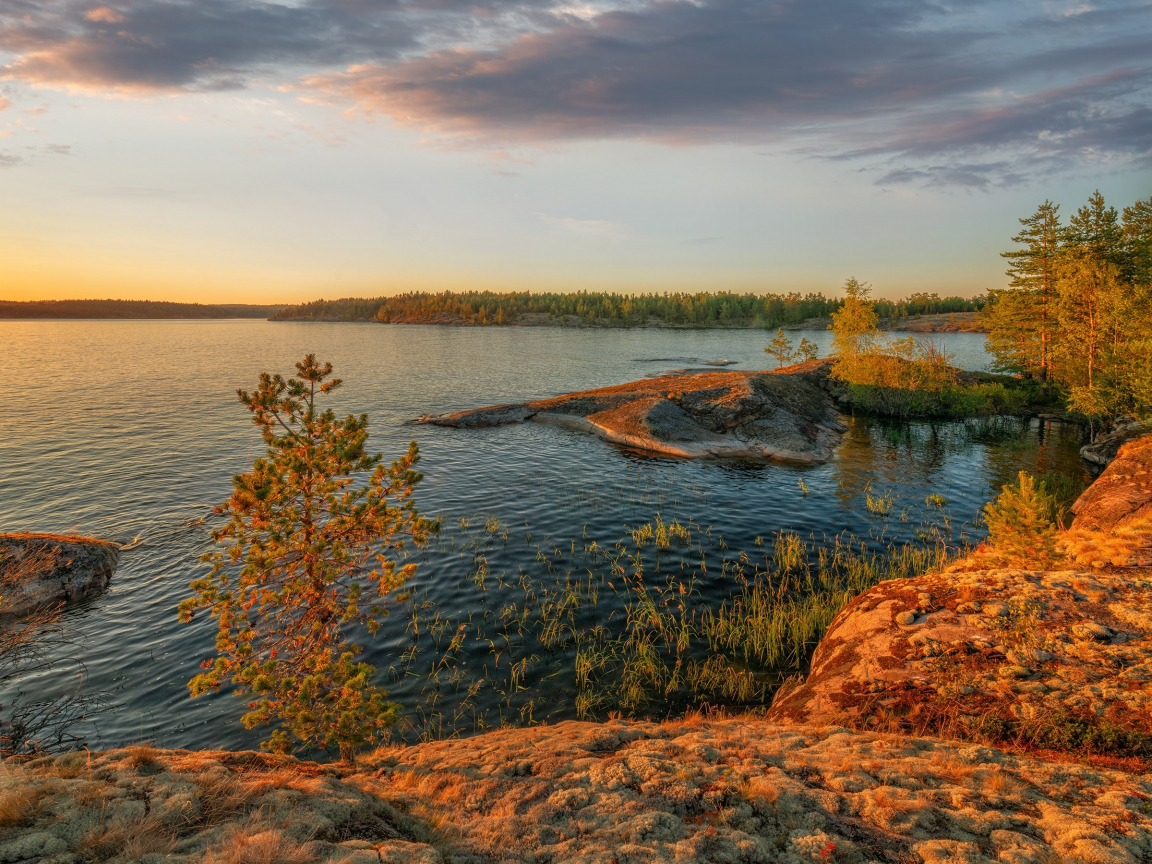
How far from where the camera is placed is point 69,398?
4644cm

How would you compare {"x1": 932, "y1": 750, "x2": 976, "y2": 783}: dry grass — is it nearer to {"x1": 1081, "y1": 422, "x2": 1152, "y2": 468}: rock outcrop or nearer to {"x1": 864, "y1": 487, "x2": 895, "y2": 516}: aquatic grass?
{"x1": 864, "y1": 487, "x2": 895, "y2": 516}: aquatic grass

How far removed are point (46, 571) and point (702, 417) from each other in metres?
31.4

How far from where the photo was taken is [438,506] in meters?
22.6

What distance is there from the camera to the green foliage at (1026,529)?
39.4 feet

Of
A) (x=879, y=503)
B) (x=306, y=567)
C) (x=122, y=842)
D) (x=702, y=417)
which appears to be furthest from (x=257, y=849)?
(x=702, y=417)

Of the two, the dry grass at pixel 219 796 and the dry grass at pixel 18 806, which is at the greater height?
the dry grass at pixel 18 806

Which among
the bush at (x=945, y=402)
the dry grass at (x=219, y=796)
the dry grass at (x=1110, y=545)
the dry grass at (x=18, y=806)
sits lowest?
the dry grass at (x=219, y=796)

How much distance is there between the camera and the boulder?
14.5 m

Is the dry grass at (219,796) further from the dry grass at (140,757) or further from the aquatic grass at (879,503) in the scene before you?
the aquatic grass at (879,503)

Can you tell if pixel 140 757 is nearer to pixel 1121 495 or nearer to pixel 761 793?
pixel 761 793

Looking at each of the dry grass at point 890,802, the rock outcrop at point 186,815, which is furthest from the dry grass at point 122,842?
the dry grass at point 890,802

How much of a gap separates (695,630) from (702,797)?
7859 mm

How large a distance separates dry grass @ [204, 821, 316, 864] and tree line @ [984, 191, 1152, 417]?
1510 inches

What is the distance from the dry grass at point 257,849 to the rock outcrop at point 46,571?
1504cm
